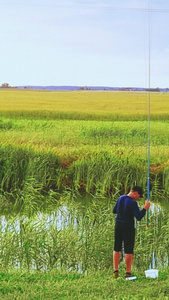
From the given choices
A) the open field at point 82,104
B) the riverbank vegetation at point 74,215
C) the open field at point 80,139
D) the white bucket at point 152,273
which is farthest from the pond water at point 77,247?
the open field at point 82,104

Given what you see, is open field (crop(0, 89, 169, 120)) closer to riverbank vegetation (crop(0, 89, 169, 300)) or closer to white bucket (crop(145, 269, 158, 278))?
riverbank vegetation (crop(0, 89, 169, 300))

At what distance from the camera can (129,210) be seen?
8039 mm

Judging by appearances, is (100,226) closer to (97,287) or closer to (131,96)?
(97,287)

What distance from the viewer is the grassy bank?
703 cm

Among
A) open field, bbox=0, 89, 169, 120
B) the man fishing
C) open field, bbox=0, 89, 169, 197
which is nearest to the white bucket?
the man fishing

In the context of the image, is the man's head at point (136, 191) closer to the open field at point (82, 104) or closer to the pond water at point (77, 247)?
the pond water at point (77, 247)

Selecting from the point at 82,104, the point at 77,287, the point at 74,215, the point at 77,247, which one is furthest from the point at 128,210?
the point at 82,104

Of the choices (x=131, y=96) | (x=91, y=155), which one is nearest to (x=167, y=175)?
(x=91, y=155)

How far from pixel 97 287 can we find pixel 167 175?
377 inches

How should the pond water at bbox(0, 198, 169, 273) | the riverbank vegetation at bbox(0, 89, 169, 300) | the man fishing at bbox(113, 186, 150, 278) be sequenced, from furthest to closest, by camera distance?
the pond water at bbox(0, 198, 169, 273) → the man fishing at bbox(113, 186, 150, 278) → the riverbank vegetation at bbox(0, 89, 169, 300)

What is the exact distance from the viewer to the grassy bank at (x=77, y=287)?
23.1ft

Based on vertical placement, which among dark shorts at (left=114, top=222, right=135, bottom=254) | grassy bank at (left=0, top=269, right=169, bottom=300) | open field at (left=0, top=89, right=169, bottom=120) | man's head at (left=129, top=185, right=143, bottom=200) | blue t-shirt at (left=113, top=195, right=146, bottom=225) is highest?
open field at (left=0, top=89, right=169, bottom=120)

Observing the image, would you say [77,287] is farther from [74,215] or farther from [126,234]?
[74,215]

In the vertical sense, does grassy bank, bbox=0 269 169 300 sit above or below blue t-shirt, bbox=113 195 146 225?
below
